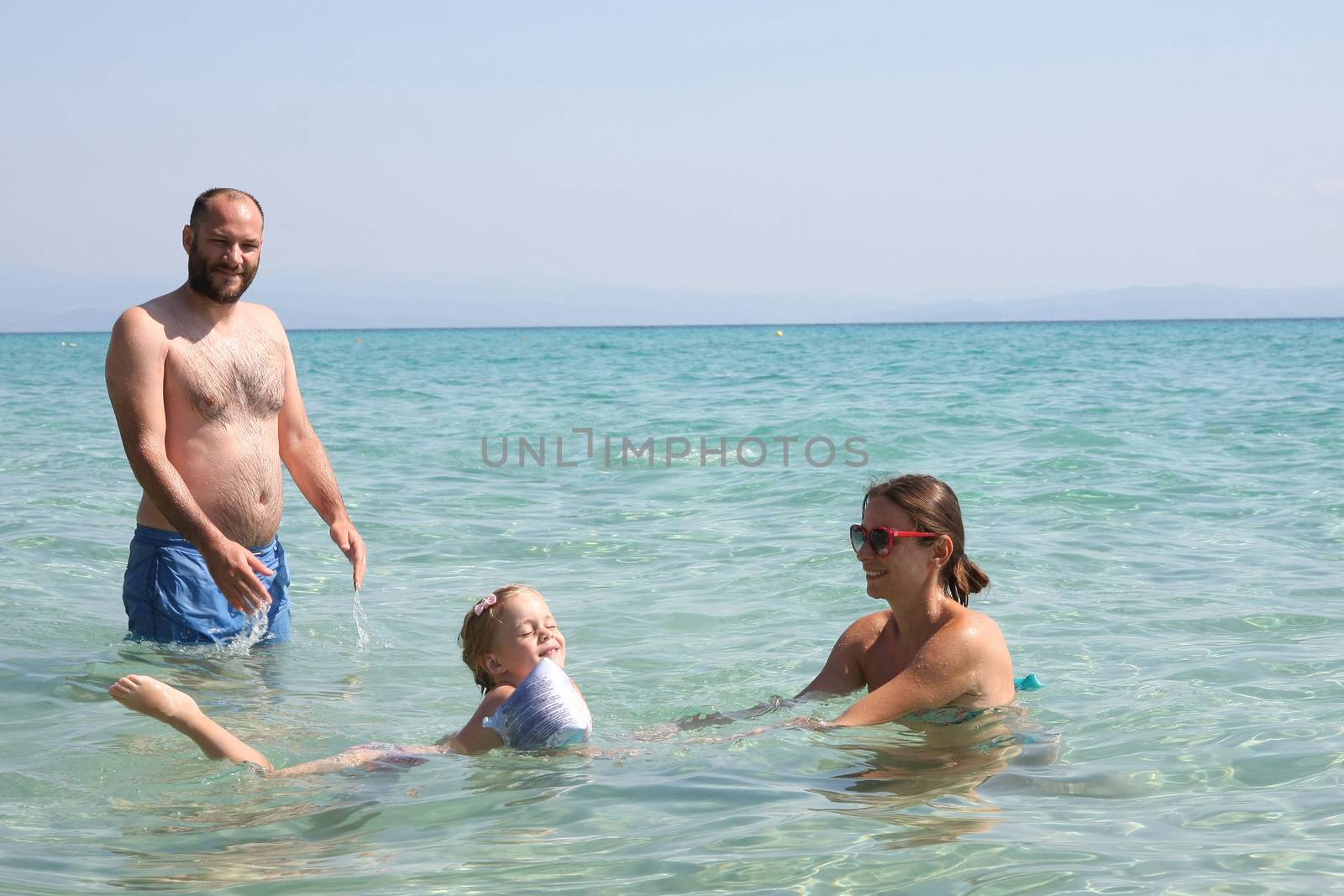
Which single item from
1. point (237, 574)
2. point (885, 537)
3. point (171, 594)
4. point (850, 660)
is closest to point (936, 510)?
point (885, 537)

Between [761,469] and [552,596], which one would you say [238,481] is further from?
[761,469]

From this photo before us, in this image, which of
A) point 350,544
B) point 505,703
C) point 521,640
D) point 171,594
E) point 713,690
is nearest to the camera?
point 505,703

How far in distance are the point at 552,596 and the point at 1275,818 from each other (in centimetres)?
429

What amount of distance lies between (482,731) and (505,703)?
0.53ft

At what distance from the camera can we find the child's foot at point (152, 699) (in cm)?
340

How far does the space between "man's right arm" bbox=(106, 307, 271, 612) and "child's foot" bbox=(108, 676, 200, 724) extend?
760mm

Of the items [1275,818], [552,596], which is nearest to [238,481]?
[552,596]

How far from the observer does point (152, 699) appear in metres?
3.43

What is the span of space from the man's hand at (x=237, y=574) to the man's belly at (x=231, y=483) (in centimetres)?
45

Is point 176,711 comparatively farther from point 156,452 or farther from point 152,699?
point 156,452

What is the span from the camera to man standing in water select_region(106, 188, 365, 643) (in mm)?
4367

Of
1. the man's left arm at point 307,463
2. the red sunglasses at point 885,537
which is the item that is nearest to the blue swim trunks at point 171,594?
the man's left arm at point 307,463

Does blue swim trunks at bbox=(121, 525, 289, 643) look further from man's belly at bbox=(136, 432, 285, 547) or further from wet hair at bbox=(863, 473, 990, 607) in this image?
wet hair at bbox=(863, 473, 990, 607)

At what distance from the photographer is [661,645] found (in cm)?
601
